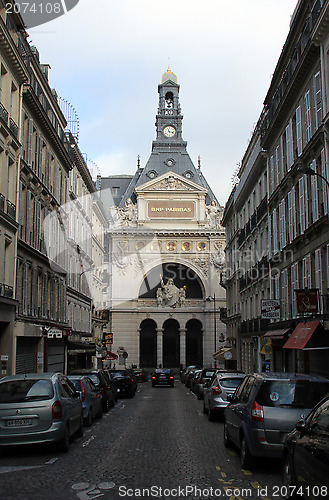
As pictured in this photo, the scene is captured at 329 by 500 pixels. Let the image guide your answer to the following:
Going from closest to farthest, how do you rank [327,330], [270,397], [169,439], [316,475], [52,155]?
[316,475], [270,397], [169,439], [327,330], [52,155]

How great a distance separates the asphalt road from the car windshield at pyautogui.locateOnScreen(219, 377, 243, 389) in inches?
144

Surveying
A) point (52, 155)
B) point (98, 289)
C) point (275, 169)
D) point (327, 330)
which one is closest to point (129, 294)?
point (98, 289)

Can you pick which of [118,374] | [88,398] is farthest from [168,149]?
[88,398]

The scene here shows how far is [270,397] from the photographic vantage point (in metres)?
10.2

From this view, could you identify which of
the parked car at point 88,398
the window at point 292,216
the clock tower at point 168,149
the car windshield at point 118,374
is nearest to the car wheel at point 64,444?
the parked car at point 88,398

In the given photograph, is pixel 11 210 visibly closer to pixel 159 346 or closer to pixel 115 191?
pixel 159 346

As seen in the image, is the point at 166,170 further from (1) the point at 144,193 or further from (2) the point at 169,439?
(2) the point at 169,439

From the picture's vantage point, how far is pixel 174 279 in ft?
240

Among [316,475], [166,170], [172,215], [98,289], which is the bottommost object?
[316,475]

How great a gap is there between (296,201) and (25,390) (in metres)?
16.6

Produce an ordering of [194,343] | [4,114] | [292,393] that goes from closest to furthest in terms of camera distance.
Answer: [292,393] < [4,114] < [194,343]

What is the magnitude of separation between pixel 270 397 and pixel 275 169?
21.3 m

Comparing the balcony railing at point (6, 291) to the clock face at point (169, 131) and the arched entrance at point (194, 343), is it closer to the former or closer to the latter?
the arched entrance at point (194, 343)

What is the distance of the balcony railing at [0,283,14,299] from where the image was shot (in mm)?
22828
